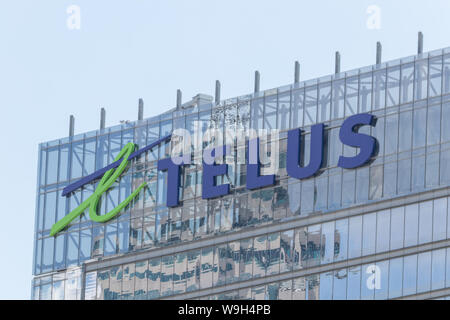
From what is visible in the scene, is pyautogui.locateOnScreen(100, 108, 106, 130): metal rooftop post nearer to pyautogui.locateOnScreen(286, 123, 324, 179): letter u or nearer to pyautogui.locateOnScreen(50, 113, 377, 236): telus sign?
pyautogui.locateOnScreen(50, 113, 377, 236): telus sign

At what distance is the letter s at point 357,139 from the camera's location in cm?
9438

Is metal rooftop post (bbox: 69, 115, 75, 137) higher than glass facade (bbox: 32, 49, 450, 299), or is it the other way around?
metal rooftop post (bbox: 69, 115, 75, 137)

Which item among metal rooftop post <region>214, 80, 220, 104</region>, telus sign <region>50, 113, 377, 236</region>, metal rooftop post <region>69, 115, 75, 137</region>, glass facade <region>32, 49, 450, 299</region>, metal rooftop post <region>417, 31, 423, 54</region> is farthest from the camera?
metal rooftop post <region>69, 115, 75, 137</region>

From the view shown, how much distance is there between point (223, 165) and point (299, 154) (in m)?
6.49

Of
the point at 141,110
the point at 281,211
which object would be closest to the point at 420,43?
the point at 281,211

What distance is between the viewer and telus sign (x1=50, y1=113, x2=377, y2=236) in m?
94.9

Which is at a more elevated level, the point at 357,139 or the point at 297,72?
the point at 297,72

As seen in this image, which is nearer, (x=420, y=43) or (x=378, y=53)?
(x=420, y=43)

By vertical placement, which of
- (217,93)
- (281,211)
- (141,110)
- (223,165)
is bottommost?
(281,211)

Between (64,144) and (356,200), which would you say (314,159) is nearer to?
(356,200)

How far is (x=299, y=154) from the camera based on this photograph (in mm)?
97812

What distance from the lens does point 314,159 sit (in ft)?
318

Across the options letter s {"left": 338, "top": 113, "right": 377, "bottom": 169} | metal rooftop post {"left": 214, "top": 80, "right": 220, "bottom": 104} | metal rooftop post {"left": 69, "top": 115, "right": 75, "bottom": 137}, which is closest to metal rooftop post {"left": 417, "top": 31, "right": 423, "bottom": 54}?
letter s {"left": 338, "top": 113, "right": 377, "bottom": 169}

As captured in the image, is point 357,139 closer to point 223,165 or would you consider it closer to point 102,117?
point 223,165
